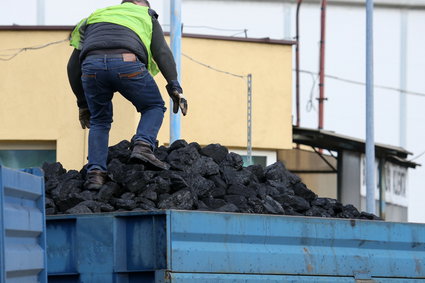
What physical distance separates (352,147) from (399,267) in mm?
16937

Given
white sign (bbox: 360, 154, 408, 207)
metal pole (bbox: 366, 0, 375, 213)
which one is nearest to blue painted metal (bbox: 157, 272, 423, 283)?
metal pole (bbox: 366, 0, 375, 213)

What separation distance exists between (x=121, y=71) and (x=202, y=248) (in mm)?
1684

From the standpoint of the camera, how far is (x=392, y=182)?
25.7 m

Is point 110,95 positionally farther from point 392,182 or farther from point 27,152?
point 392,182

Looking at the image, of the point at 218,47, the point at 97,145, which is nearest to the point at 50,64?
the point at 218,47

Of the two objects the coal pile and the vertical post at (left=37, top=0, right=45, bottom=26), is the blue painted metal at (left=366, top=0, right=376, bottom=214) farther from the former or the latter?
the coal pile

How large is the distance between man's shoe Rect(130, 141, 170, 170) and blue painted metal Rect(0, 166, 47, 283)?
155 centimetres

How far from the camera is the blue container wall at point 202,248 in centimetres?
618

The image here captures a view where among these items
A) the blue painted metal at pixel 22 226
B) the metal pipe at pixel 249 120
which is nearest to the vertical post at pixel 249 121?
the metal pipe at pixel 249 120

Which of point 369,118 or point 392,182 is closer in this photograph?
point 369,118

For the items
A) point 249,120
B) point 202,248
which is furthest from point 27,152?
point 202,248

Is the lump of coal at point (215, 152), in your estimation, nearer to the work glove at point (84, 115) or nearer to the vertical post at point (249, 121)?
the work glove at point (84, 115)

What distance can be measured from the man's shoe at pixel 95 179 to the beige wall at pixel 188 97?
12398 millimetres

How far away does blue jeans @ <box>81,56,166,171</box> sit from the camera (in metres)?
7.52
